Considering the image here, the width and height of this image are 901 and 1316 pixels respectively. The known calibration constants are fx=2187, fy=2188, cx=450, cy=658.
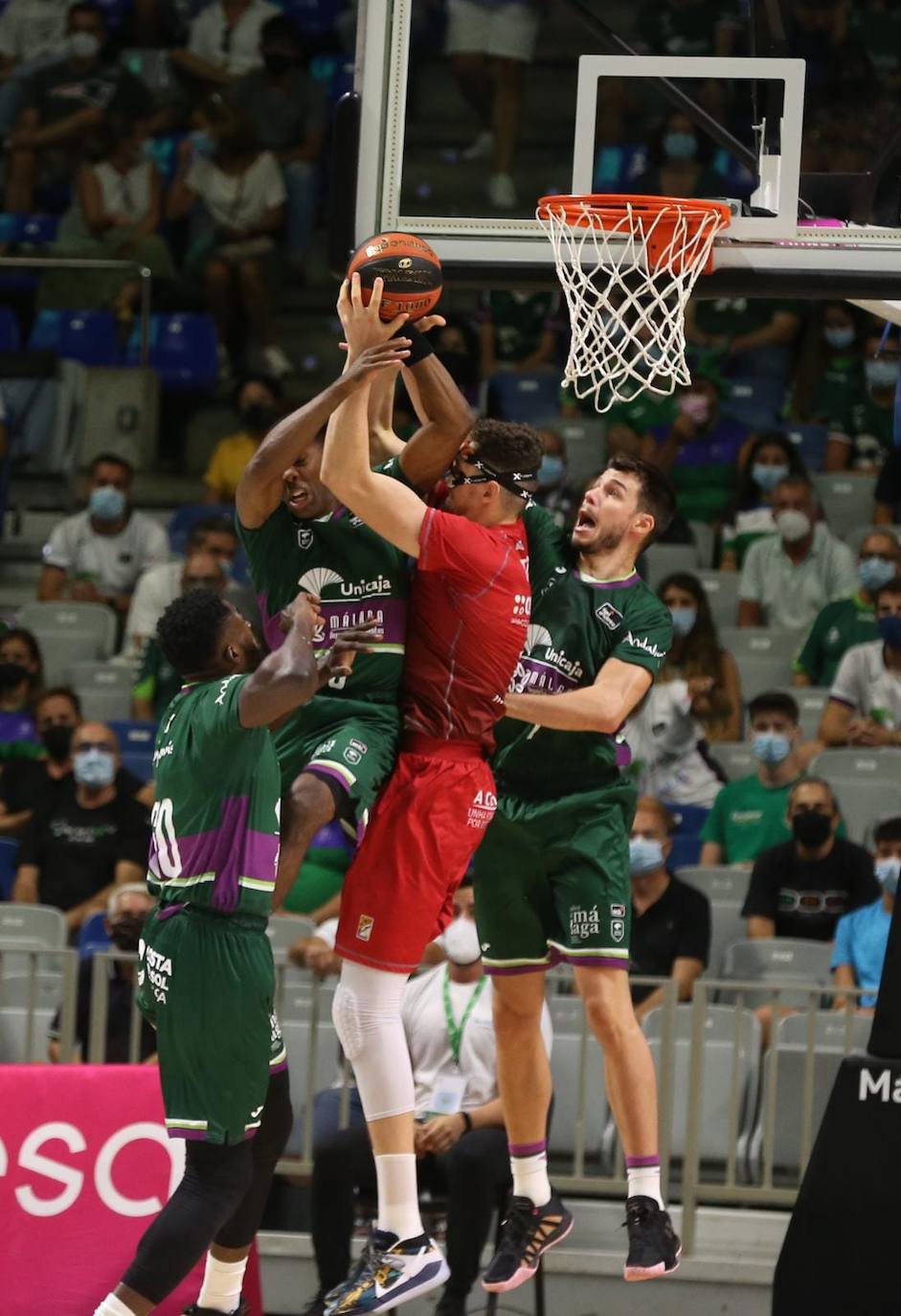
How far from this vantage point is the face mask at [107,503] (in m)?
13.4

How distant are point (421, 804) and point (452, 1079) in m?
3.09

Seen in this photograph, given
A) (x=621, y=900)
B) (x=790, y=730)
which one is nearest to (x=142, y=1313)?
(x=621, y=900)

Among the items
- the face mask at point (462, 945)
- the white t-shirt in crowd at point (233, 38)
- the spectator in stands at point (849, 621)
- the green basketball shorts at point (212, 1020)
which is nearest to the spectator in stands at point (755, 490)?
the spectator in stands at point (849, 621)

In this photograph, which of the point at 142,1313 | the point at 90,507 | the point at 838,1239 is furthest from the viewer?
the point at 90,507

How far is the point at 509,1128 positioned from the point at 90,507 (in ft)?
24.6

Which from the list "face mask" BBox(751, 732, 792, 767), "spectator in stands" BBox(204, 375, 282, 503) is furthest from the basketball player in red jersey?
"spectator in stands" BBox(204, 375, 282, 503)

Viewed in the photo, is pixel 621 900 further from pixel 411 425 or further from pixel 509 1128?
pixel 411 425

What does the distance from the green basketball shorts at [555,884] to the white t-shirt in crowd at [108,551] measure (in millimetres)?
7043

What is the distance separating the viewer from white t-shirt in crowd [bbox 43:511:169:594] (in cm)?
1352

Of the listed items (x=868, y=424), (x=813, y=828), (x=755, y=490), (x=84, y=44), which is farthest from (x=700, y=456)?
(x=84, y=44)

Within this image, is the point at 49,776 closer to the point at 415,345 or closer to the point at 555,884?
the point at 555,884

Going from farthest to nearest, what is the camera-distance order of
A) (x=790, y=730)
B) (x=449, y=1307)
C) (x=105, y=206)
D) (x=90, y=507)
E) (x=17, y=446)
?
(x=105, y=206) → (x=17, y=446) → (x=90, y=507) → (x=790, y=730) → (x=449, y=1307)

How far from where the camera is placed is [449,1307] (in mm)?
8523

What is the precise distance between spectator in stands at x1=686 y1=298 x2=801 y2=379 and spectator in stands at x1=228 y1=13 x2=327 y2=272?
3.33 metres
